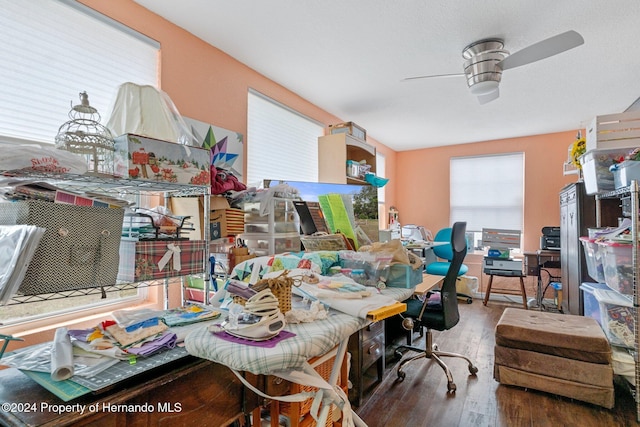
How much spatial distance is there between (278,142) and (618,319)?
292 cm

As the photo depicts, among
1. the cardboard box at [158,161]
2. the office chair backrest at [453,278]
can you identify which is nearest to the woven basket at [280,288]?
the cardboard box at [158,161]

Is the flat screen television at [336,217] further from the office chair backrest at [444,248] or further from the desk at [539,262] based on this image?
the desk at [539,262]

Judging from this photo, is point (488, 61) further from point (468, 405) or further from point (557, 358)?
point (468, 405)

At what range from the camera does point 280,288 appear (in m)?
0.88

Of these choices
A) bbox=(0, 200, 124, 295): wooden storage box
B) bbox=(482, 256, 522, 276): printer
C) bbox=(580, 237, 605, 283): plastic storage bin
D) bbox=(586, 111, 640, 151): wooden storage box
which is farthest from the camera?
bbox=(482, 256, 522, 276): printer

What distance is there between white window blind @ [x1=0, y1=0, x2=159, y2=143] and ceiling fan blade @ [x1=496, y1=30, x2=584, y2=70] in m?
2.35

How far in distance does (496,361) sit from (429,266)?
2.35 metres

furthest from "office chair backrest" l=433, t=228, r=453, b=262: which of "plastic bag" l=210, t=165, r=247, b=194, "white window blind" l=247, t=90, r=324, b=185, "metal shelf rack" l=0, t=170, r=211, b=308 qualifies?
"metal shelf rack" l=0, t=170, r=211, b=308

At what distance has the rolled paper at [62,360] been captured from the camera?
79 centimetres

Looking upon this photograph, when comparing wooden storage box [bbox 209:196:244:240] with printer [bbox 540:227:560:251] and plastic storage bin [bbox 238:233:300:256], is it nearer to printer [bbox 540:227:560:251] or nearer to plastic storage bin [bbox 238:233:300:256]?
plastic storage bin [bbox 238:233:300:256]

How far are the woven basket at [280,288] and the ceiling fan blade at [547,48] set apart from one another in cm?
205

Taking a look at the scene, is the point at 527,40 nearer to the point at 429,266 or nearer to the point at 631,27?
the point at 631,27

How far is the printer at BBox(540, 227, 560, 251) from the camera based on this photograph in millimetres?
4328

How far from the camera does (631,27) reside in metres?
2.19
